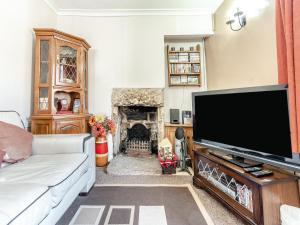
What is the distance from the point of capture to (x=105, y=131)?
3000 mm

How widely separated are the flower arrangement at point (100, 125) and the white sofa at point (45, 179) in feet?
2.86

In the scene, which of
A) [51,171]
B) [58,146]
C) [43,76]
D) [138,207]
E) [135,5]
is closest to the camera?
[51,171]

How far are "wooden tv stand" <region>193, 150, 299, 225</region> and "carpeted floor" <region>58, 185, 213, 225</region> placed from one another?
0.27 metres

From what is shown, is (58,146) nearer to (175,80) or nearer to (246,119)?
(246,119)

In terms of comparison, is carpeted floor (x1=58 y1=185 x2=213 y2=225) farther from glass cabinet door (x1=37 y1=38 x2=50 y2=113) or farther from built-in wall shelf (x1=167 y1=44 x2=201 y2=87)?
built-in wall shelf (x1=167 y1=44 x2=201 y2=87)

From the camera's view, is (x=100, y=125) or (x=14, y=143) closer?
(x=14, y=143)

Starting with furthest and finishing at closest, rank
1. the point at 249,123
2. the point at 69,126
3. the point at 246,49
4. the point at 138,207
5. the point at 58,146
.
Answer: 1. the point at 69,126
2. the point at 246,49
3. the point at 58,146
4. the point at 138,207
5. the point at 249,123

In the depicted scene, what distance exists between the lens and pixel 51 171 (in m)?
1.31

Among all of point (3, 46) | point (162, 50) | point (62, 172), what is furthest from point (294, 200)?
point (3, 46)

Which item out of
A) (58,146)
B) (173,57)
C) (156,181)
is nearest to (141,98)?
(173,57)

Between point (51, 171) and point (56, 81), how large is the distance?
64.6 inches

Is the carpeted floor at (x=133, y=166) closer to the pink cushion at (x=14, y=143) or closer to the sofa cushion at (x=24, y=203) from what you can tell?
the pink cushion at (x=14, y=143)

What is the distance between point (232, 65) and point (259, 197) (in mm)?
1913

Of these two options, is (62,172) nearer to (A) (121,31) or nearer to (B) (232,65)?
(B) (232,65)
